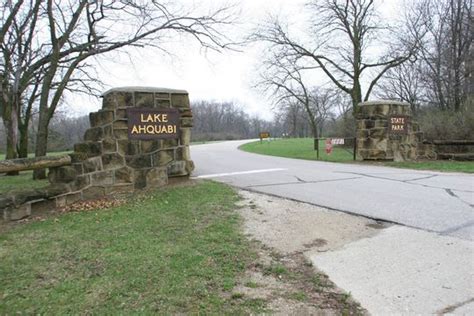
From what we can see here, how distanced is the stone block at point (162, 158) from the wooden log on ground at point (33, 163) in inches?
66.9

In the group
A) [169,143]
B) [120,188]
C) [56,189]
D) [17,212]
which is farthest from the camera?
[169,143]

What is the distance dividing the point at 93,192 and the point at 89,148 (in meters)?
0.84

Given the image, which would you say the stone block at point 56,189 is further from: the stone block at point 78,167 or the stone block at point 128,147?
the stone block at point 128,147

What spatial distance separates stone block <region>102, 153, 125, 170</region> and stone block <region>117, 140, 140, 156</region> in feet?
0.38

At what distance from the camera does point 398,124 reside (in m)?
13.8

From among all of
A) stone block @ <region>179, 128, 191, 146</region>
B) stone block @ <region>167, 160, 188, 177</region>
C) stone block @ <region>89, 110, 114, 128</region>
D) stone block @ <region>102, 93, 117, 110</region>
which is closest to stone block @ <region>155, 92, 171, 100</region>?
stone block @ <region>179, 128, 191, 146</region>

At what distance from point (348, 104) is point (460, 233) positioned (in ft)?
185

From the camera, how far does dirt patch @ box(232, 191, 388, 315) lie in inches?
112

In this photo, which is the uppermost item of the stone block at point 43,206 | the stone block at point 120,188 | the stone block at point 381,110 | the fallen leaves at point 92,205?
the stone block at point 381,110

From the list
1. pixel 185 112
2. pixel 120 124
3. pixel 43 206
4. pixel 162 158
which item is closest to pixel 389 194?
pixel 185 112

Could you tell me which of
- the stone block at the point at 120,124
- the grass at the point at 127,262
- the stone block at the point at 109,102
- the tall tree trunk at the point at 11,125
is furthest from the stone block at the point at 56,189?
the tall tree trunk at the point at 11,125

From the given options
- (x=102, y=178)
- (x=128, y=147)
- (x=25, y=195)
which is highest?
(x=128, y=147)

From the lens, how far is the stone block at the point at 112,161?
671 centimetres

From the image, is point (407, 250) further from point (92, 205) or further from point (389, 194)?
point (92, 205)
